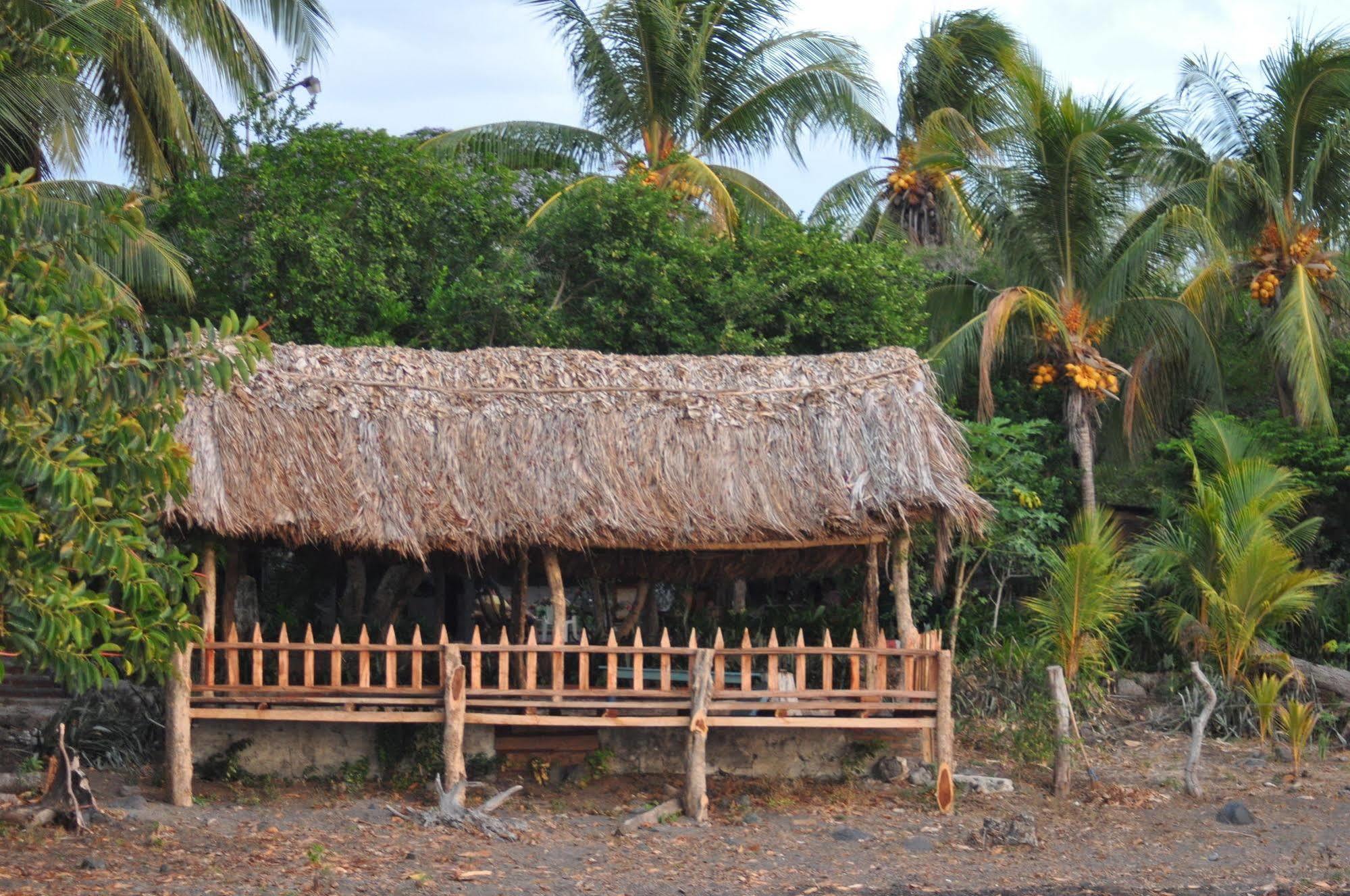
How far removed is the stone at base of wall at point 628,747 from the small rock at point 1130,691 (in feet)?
14.0

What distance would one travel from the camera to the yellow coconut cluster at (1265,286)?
51.5 feet

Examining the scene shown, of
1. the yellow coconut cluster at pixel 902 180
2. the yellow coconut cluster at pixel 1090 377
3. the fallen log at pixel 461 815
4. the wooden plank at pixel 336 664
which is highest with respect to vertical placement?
the yellow coconut cluster at pixel 902 180

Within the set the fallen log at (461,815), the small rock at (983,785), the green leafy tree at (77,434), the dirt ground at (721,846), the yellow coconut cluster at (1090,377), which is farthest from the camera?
the yellow coconut cluster at (1090,377)

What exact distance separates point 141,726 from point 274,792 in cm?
168

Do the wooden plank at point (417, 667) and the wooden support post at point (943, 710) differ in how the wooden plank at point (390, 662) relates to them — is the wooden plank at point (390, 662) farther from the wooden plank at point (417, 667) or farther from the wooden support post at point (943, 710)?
the wooden support post at point (943, 710)

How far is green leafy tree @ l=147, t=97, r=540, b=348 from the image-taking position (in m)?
13.6

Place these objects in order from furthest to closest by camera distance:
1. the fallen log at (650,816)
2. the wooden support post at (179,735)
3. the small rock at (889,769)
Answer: the small rock at (889,769) < the wooden support post at (179,735) < the fallen log at (650,816)

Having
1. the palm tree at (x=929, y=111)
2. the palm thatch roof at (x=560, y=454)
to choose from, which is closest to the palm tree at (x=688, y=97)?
the palm tree at (x=929, y=111)

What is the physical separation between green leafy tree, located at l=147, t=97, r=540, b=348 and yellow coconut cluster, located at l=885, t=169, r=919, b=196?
7.22 meters

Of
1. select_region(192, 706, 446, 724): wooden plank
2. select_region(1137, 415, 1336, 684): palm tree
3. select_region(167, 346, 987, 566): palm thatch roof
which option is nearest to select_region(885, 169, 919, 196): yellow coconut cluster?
select_region(1137, 415, 1336, 684): palm tree

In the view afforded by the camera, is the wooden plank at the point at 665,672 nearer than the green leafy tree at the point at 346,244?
Yes

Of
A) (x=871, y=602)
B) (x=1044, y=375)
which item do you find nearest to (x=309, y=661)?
(x=871, y=602)

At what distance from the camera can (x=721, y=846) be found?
8.94 m

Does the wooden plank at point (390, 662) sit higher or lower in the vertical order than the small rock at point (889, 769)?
higher
